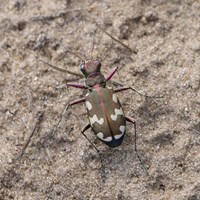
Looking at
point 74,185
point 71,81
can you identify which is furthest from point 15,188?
point 71,81

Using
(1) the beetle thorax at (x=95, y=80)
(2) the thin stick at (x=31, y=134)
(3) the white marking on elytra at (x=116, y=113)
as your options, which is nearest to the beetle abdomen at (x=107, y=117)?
(3) the white marking on elytra at (x=116, y=113)

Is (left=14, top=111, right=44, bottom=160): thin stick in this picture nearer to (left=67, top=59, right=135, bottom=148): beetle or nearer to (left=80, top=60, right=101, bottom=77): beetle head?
(left=67, top=59, right=135, bottom=148): beetle

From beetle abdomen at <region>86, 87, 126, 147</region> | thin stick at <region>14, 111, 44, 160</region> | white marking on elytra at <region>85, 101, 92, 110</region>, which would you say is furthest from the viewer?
thin stick at <region>14, 111, 44, 160</region>

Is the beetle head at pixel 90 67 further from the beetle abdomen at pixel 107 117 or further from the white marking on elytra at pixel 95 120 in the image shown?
the white marking on elytra at pixel 95 120

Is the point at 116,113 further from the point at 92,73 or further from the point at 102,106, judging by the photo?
the point at 92,73

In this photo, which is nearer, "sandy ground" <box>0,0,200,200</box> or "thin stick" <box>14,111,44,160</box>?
"sandy ground" <box>0,0,200,200</box>

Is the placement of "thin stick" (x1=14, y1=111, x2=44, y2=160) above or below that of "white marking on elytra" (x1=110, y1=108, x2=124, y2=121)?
below

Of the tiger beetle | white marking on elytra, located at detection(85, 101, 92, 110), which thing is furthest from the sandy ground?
white marking on elytra, located at detection(85, 101, 92, 110)

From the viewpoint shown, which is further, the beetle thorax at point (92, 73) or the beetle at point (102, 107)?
the beetle thorax at point (92, 73)
